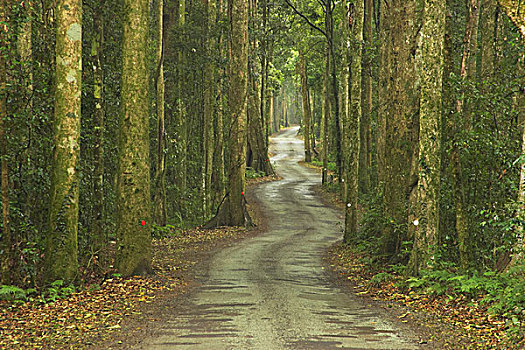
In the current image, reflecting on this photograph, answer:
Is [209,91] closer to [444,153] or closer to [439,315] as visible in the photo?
[444,153]

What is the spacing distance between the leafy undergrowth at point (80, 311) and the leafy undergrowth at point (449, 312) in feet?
15.0

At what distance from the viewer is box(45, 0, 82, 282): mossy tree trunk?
9.76 meters

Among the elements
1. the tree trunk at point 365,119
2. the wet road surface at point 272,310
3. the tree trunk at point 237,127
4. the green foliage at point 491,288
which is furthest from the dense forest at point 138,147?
the tree trunk at point 365,119

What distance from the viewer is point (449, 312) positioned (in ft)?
27.9

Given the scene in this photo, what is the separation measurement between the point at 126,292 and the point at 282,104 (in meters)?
94.5

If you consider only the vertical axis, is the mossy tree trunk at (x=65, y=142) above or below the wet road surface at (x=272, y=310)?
above

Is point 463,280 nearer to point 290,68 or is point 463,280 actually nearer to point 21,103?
point 21,103

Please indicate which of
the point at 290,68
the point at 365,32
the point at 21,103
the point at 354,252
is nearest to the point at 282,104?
the point at 290,68

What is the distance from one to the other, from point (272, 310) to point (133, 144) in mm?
5074

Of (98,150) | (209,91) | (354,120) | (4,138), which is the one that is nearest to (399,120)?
(354,120)

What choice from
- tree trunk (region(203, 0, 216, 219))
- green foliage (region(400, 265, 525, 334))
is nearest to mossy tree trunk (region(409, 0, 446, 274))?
green foliage (region(400, 265, 525, 334))

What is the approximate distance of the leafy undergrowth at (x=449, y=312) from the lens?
268 inches

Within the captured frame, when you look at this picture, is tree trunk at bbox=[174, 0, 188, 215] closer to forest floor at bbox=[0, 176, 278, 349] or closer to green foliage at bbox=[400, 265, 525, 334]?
forest floor at bbox=[0, 176, 278, 349]

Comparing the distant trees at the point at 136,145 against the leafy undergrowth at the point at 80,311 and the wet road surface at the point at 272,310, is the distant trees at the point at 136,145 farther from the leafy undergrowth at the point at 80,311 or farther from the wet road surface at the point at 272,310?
the wet road surface at the point at 272,310
